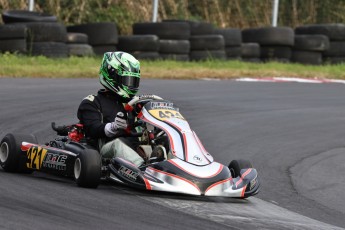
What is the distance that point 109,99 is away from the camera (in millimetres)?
7348

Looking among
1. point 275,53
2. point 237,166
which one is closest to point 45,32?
point 275,53

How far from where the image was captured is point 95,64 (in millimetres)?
15453

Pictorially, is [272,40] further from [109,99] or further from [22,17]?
[109,99]

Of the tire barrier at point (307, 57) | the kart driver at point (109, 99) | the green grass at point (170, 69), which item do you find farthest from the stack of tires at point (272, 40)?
the kart driver at point (109, 99)

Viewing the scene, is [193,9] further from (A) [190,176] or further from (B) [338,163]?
(A) [190,176]

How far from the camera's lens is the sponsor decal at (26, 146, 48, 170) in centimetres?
704

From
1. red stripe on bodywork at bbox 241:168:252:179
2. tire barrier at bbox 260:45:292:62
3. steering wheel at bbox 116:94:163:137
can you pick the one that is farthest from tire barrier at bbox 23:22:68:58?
red stripe on bodywork at bbox 241:168:252:179

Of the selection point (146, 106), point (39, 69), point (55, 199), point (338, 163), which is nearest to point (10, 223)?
point (55, 199)

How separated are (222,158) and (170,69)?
7079mm

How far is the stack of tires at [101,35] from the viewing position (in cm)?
1634

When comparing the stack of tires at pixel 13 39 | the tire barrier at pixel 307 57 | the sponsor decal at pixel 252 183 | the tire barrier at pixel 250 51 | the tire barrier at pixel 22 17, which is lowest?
the tire barrier at pixel 307 57

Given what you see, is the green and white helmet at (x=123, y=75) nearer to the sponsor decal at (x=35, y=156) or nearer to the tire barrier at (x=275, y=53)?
the sponsor decal at (x=35, y=156)

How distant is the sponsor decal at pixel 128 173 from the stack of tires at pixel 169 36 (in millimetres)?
10363

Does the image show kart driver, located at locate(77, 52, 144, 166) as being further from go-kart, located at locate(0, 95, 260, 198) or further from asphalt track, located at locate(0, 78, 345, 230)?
asphalt track, located at locate(0, 78, 345, 230)
